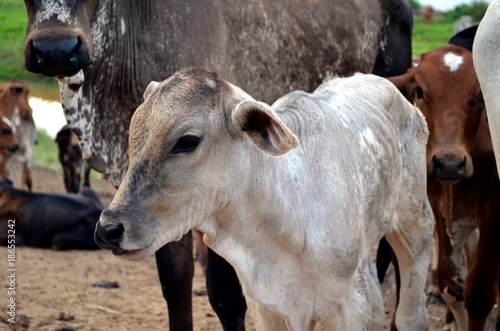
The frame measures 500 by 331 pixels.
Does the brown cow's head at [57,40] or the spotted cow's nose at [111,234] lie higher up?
the brown cow's head at [57,40]

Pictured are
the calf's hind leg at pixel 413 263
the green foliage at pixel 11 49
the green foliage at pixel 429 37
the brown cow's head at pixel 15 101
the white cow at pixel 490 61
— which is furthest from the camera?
the green foliage at pixel 429 37

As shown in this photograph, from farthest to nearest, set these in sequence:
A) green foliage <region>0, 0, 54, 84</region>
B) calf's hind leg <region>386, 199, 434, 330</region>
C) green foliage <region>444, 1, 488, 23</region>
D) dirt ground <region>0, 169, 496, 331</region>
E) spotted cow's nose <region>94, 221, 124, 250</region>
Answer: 1. green foliage <region>444, 1, 488, 23</region>
2. green foliage <region>0, 0, 54, 84</region>
3. dirt ground <region>0, 169, 496, 331</region>
4. calf's hind leg <region>386, 199, 434, 330</region>
5. spotted cow's nose <region>94, 221, 124, 250</region>

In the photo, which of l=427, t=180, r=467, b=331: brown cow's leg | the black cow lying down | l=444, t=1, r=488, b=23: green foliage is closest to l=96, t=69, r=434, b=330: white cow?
l=427, t=180, r=467, b=331: brown cow's leg

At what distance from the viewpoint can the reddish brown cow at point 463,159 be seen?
16.4 ft

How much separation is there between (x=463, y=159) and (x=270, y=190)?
173 centimetres

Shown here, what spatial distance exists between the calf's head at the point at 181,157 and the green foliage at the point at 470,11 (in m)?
27.2

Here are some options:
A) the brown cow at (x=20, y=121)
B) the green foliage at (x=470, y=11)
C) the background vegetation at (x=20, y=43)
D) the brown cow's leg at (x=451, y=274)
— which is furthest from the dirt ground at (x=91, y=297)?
the green foliage at (x=470, y=11)

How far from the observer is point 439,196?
Answer: 5.57m

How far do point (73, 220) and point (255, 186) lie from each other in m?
6.19

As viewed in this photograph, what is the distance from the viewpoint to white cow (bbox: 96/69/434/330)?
3.20 metres

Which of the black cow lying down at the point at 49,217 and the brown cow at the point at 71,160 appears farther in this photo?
the brown cow at the point at 71,160

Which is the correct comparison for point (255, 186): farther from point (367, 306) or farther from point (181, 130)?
Answer: point (367, 306)

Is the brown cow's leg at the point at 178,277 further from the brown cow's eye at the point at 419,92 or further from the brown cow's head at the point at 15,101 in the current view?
the brown cow's head at the point at 15,101

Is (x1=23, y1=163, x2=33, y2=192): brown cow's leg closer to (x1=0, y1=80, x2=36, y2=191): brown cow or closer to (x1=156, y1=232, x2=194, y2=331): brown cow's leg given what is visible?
(x1=0, y1=80, x2=36, y2=191): brown cow
